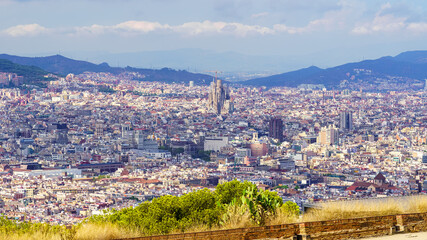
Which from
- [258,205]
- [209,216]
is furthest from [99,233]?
[209,216]

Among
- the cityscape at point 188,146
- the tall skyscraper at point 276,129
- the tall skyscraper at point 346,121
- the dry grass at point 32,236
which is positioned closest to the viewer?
the dry grass at point 32,236

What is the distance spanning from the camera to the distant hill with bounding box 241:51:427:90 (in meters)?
180

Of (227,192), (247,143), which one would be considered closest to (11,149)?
(247,143)

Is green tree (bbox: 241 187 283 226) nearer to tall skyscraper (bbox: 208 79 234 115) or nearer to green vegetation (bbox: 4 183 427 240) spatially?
green vegetation (bbox: 4 183 427 240)

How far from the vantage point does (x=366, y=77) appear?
18525 centimetres

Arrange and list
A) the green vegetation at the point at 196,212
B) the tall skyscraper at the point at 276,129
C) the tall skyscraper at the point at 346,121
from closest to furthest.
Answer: the green vegetation at the point at 196,212 → the tall skyscraper at the point at 276,129 → the tall skyscraper at the point at 346,121

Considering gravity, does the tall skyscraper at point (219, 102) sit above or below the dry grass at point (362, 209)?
below

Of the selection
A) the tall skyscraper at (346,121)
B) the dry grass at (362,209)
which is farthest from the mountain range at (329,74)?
the dry grass at (362,209)

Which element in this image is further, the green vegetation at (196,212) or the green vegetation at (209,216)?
the green vegetation at (196,212)

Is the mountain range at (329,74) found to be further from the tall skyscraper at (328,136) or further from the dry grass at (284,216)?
the dry grass at (284,216)

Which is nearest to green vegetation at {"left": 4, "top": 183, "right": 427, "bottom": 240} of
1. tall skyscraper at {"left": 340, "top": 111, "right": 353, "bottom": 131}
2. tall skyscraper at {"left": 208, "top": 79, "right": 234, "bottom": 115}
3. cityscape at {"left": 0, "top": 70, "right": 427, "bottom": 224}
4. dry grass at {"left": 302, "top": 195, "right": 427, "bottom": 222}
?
dry grass at {"left": 302, "top": 195, "right": 427, "bottom": 222}

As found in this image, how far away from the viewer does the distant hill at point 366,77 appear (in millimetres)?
179625

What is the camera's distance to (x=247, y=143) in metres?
82.6

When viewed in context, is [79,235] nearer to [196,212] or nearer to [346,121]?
[196,212]
